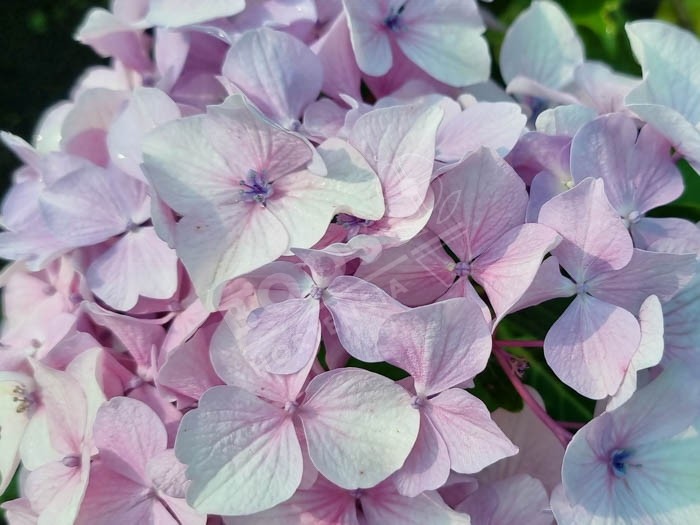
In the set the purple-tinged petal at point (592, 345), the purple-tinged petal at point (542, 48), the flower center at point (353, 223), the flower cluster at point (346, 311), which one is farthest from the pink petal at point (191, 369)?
the purple-tinged petal at point (542, 48)

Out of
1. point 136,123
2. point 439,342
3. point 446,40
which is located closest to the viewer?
point 439,342

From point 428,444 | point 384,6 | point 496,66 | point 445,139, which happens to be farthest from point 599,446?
point 496,66

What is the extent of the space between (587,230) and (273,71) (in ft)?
0.87

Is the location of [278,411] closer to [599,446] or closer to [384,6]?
[599,446]

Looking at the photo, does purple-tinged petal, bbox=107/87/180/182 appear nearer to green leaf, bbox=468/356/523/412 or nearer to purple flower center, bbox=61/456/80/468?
purple flower center, bbox=61/456/80/468

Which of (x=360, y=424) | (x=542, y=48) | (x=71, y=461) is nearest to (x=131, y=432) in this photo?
(x=71, y=461)

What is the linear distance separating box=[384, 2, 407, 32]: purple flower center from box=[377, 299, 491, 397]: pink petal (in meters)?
0.30

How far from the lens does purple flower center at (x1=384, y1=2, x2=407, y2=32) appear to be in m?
0.70

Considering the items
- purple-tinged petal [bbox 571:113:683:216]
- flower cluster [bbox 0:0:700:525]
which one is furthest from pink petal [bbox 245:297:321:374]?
purple-tinged petal [bbox 571:113:683:216]

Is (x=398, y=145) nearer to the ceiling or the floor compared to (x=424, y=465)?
nearer to the ceiling

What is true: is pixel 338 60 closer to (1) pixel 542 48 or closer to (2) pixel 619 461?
(1) pixel 542 48

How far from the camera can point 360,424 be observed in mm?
526

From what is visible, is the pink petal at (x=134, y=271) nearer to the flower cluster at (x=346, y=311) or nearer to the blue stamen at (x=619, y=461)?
the flower cluster at (x=346, y=311)

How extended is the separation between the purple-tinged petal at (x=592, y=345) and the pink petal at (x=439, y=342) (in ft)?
0.18
